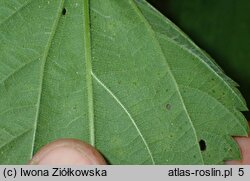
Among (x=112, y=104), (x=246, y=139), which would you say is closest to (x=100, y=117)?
(x=112, y=104)

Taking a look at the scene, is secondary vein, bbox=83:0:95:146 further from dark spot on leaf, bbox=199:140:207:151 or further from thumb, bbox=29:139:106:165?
dark spot on leaf, bbox=199:140:207:151

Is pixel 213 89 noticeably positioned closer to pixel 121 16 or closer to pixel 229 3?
pixel 121 16

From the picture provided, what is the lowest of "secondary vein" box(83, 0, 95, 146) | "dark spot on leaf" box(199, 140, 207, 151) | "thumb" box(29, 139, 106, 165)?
"dark spot on leaf" box(199, 140, 207, 151)

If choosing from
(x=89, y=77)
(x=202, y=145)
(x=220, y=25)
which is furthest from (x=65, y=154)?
(x=220, y=25)

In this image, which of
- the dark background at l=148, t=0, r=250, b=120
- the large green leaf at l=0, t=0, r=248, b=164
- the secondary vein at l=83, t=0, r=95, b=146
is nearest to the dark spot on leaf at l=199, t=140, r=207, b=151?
the large green leaf at l=0, t=0, r=248, b=164

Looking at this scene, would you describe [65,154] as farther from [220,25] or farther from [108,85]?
[220,25]

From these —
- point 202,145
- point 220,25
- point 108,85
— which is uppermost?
point 108,85
